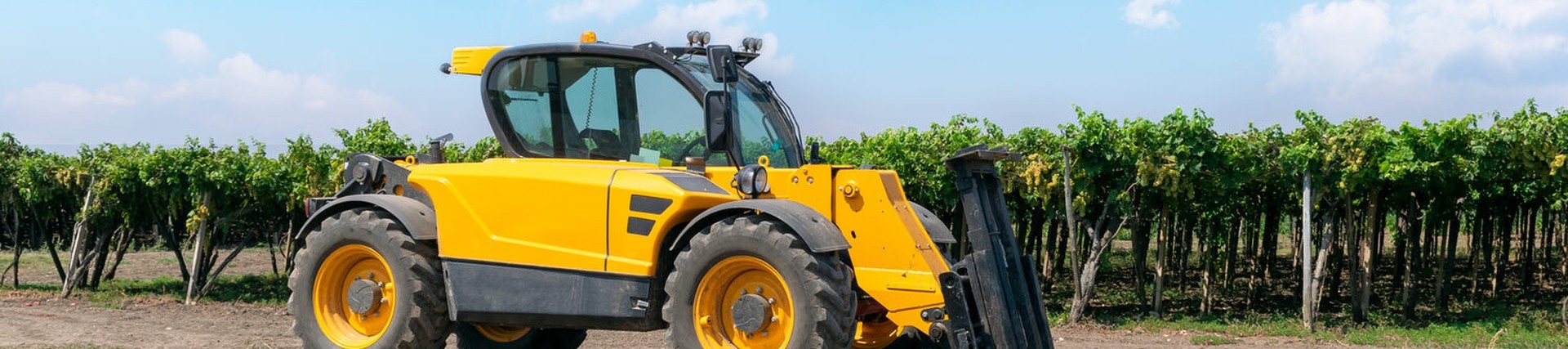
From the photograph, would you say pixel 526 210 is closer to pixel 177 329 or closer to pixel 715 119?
pixel 715 119

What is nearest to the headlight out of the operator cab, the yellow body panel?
the operator cab

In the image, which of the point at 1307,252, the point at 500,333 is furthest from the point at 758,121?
the point at 1307,252

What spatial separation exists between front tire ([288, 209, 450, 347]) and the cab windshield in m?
1.70

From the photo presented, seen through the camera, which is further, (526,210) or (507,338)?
(507,338)

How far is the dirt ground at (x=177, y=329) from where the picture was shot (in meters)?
13.5

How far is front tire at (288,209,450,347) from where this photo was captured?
23.4ft

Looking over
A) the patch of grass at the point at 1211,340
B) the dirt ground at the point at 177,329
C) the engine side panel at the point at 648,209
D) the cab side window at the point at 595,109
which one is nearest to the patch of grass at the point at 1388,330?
the patch of grass at the point at 1211,340

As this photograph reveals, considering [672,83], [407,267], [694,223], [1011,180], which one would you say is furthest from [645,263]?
[1011,180]

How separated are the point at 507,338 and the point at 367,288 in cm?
90

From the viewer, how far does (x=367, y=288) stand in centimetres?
742

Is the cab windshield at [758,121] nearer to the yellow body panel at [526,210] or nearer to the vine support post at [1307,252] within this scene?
the yellow body panel at [526,210]

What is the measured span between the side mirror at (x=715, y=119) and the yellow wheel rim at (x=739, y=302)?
1.83ft

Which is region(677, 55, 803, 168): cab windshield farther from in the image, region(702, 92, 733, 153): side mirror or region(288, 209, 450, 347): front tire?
region(288, 209, 450, 347): front tire

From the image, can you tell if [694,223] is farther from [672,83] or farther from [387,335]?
[387,335]
